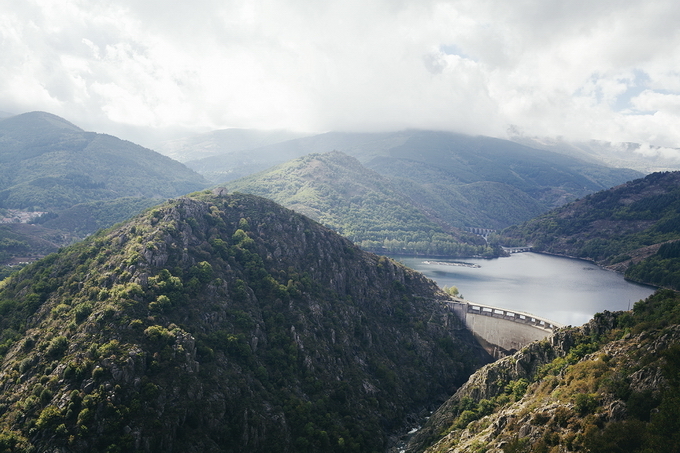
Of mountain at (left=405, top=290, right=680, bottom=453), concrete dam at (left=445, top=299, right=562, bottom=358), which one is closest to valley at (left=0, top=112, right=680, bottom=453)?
mountain at (left=405, top=290, right=680, bottom=453)

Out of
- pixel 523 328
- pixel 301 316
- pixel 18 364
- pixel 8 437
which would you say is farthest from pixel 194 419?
pixel 523 328

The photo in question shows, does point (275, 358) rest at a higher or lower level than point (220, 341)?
lower

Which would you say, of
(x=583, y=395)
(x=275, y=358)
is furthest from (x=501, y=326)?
(x=583, y=395)

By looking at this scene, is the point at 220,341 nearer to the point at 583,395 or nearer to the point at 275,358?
the point at 275,358

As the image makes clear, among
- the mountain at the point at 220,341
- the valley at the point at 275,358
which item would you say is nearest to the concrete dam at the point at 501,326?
the valley at the point at 275,358

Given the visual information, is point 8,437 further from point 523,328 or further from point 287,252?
point 523,328
